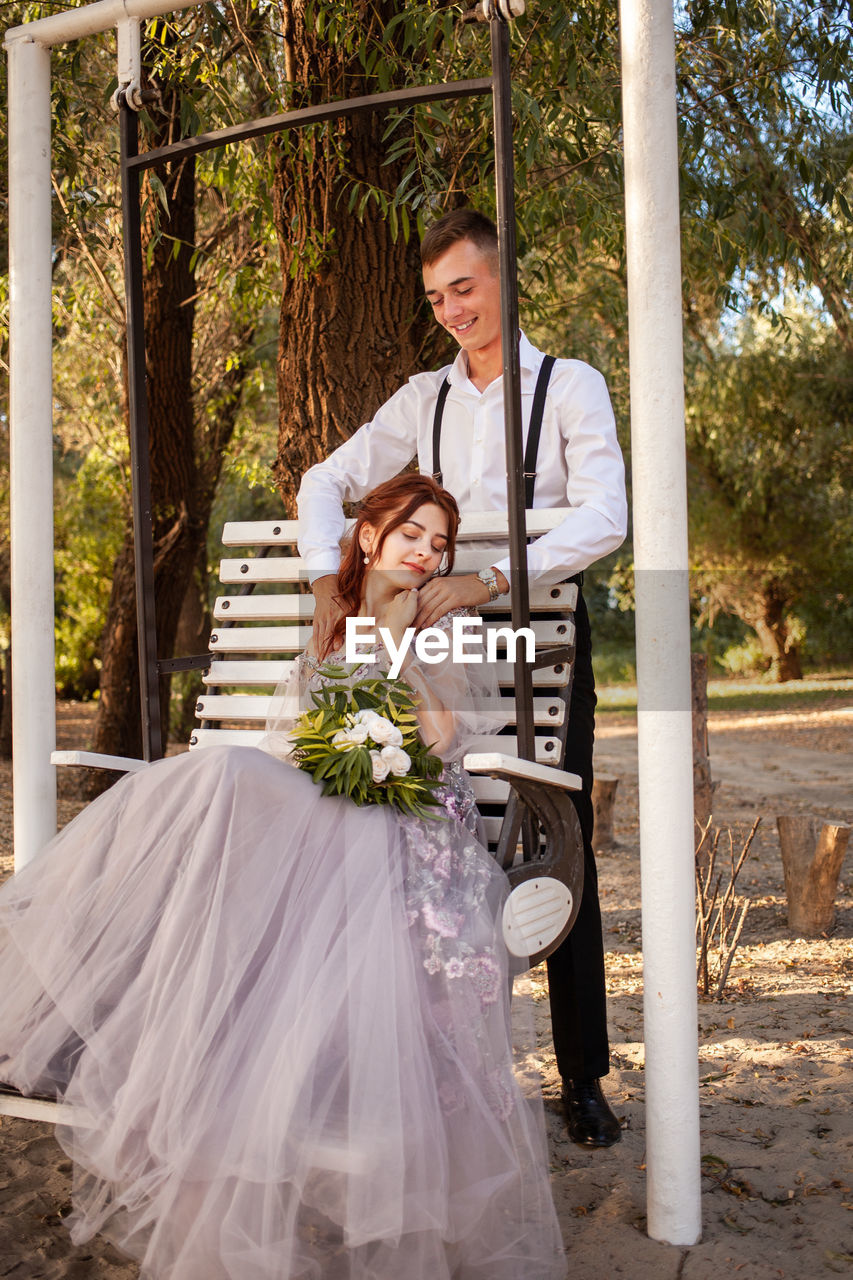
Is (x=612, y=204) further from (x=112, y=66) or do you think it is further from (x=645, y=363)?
(x=112, y=66)

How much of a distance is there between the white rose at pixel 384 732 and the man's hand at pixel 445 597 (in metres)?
0.33

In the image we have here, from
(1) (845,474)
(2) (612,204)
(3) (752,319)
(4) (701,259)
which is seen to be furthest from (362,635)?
(1) (845,474)

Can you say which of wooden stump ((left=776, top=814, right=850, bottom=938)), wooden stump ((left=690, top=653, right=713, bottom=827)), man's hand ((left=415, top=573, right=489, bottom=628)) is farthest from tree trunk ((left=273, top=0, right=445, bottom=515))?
wooden stump ((left=690, top=653, right=713, bottom=827))

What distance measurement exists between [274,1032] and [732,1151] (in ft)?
4.28

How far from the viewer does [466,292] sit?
282cm

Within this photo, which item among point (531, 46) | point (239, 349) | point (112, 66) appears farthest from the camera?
point (239, 349)

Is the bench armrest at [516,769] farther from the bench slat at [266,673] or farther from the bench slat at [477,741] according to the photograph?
the bench slat at [266,673]

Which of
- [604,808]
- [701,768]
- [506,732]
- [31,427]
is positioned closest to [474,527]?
[506,732]

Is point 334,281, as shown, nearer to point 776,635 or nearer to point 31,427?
point 31,427

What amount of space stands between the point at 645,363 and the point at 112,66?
6136 mm

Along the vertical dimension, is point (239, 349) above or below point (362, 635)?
above

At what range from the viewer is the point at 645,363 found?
231cm

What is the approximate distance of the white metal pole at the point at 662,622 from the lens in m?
2.28

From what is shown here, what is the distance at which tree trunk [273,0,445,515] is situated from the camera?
389 cm
